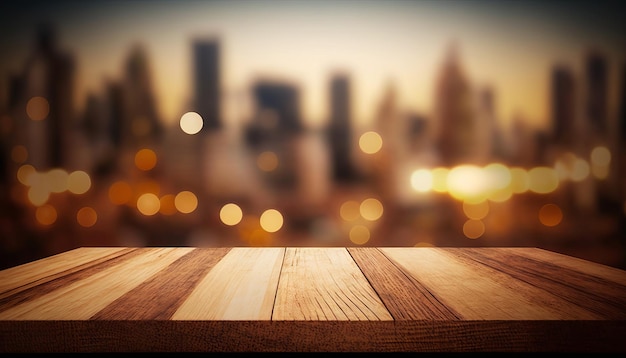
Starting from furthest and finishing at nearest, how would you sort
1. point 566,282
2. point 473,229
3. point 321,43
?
point 473,229
point 321,43
point 566,282

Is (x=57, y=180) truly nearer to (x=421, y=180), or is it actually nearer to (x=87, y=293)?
(x=87, y=293)

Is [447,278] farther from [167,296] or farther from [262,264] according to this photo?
[167,296]

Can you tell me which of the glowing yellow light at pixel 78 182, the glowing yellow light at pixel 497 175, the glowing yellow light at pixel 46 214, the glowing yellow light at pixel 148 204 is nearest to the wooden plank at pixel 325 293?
the glowing yellow light at pixel 148 204

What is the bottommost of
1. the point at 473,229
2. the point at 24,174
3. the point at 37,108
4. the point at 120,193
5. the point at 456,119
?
the point at 473,229

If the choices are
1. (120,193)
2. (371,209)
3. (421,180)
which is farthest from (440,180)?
(120,193)

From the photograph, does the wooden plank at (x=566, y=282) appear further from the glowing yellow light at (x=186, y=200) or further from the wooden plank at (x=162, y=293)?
the glowing yellow light at (x=186, y=200)
